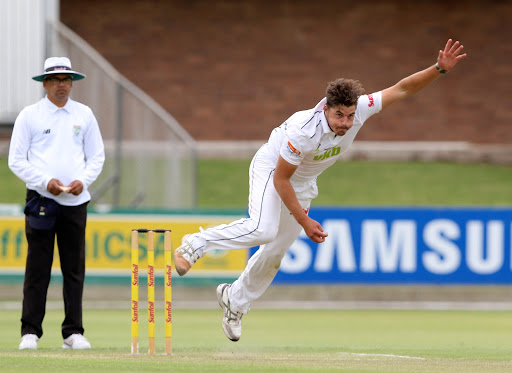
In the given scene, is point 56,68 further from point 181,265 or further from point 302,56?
point 302,56

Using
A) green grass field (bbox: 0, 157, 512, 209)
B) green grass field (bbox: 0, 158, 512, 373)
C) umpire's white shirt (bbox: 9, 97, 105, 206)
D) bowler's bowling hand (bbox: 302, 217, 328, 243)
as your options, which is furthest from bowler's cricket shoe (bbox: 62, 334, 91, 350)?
green grass field (bbox: 0, 157, 512, 209)

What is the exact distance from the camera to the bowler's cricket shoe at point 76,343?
792 cm

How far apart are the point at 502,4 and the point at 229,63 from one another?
18.6 ft

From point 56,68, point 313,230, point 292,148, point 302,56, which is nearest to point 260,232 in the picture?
point 313,230

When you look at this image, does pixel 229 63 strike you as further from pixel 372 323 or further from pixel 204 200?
pixel 372 323

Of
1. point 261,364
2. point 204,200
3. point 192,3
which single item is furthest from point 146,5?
point 261,364

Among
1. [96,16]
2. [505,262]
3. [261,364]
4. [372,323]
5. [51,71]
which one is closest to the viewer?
[261,364]

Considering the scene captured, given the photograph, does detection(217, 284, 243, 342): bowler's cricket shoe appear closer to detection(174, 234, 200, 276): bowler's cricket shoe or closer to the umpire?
detection(174, 234, 200, 276): bowler's cricket shoe

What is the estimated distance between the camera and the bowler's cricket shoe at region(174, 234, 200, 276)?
739cm

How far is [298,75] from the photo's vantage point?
73.2 ft

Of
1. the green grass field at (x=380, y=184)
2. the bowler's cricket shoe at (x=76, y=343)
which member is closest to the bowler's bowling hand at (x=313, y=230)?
the bowler's cricket shoe at (x=76, y=343)

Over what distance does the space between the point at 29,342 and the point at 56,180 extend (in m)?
1.19

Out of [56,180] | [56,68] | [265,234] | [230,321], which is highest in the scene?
[56,68]

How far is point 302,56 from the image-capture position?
73.5 ft
